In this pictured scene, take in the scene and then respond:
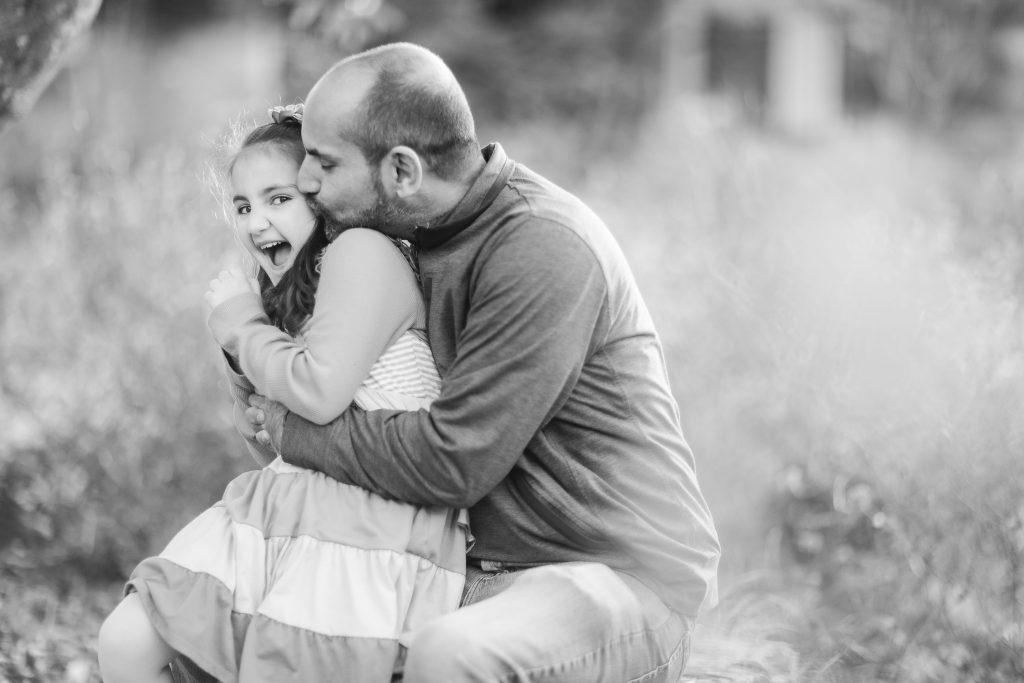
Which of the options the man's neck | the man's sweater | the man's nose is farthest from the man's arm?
the man's nose

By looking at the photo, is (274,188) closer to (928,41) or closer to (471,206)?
(471,206)

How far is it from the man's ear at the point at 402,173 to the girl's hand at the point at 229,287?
39 centimetres

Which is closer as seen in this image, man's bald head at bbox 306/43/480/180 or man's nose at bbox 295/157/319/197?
man's bald head at bbox 306/43/480/180

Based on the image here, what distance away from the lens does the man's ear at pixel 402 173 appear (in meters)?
2.48

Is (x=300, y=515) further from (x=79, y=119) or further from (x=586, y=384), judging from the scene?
(x=79, y=119)

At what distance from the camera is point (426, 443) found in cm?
240

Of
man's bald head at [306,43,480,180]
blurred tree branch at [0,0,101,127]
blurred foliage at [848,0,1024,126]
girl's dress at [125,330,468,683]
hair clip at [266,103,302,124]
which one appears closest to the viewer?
girl's dress at [125,330,468,683]

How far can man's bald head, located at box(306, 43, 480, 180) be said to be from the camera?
8.13 feet

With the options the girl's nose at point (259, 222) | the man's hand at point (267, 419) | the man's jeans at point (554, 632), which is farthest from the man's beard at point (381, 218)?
the man's jeans at point (554, 632)

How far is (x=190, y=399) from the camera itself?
16.5 feet

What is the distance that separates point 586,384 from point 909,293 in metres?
2.16

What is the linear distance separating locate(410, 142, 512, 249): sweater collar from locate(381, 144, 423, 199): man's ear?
8 centimetres

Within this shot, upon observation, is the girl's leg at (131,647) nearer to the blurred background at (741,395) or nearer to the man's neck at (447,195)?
the man's neck at (447,195)

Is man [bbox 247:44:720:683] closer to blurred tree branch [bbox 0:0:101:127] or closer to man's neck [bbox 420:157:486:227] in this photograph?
man's neck [bbox 420:157:486:227]
